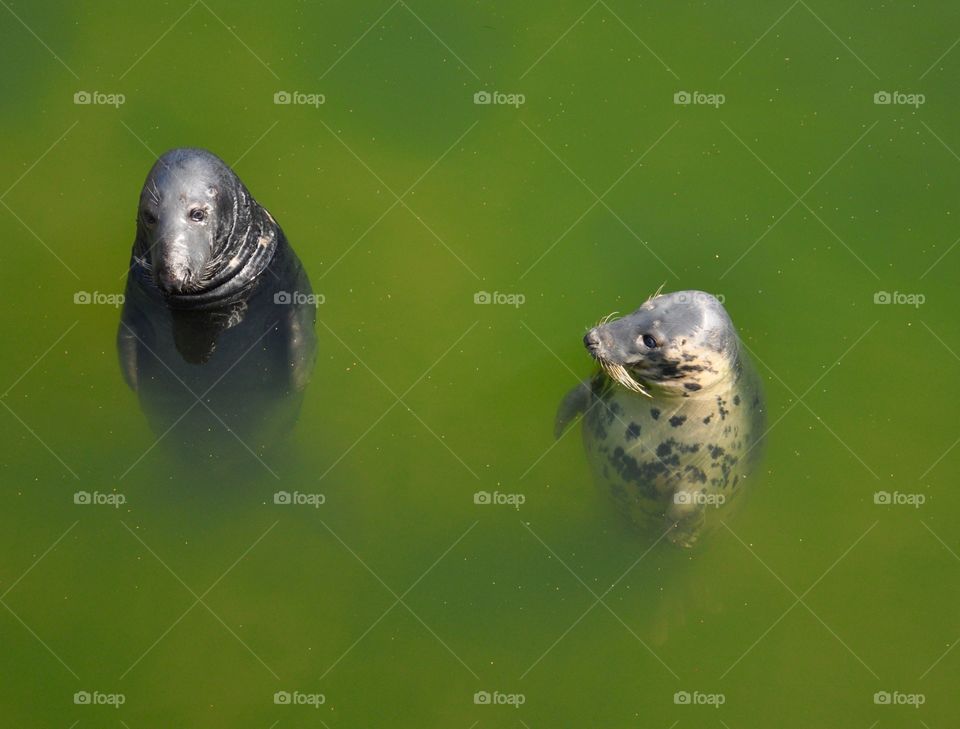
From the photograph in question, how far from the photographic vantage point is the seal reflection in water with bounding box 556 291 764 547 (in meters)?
8.23

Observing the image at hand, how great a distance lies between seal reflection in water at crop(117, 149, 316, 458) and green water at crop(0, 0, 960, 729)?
0.85 ft

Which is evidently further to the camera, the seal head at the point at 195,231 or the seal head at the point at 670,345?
the seal head at the point at 670,345

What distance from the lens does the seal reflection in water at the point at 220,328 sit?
27.2 feet

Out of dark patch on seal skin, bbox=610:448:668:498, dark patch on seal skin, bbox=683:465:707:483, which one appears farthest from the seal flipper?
dark patch on seal skin, bbox=683:465:707:483

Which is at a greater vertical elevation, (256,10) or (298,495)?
(256,10)

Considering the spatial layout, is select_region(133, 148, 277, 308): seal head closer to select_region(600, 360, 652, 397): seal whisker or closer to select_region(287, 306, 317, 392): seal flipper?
select_region(287, 306, 317, 392): seal flipper

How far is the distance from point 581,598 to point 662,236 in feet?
8.02

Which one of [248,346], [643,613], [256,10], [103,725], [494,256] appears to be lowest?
[103,725]

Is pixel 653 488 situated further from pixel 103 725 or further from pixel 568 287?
pixel 103 725

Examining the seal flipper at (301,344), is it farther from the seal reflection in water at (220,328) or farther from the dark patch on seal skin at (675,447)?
the dark patch on seal skin at (675,447)

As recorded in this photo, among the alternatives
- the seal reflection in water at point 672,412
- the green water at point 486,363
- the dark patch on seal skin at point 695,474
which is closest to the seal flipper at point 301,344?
the green water at point 486,363

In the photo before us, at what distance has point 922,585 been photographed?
9125 millimetres

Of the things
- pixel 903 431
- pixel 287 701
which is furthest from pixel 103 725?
pixel 903 431

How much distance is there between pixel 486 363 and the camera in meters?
9.27
